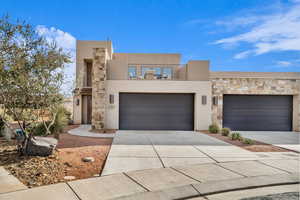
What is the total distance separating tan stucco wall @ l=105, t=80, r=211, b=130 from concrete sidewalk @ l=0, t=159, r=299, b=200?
584 cm

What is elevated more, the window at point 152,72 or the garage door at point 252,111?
the window at point 152,72

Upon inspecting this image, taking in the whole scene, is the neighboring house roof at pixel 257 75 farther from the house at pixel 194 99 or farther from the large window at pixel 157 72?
the large window at pixel 157 72

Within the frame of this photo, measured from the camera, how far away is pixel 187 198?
2.93 meters

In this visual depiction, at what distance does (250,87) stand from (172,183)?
9.72 metres

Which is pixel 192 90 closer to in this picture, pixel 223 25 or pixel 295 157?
pixel 223 25

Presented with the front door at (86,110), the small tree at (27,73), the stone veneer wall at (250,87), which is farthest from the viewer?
the front door at (86,110)

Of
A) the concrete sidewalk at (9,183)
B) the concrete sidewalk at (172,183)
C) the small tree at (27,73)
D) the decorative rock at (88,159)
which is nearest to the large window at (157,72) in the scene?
the small tree at (27,73)

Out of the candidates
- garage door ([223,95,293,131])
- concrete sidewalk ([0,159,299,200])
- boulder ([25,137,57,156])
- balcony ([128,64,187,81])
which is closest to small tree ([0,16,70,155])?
boulder ([25,137,57,156])

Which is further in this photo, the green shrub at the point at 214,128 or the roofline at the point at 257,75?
the roofline at the point at 257,75

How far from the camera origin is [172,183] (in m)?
3.36

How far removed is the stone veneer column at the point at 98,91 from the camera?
32.5 ft

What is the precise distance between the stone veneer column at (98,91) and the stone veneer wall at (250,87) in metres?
6.95

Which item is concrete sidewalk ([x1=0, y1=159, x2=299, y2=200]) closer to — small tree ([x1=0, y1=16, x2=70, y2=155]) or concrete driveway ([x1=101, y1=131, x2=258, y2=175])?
concrete driveway ([x1=101, y1=131, x2=258, y2=175])

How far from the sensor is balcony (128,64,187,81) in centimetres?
1130
